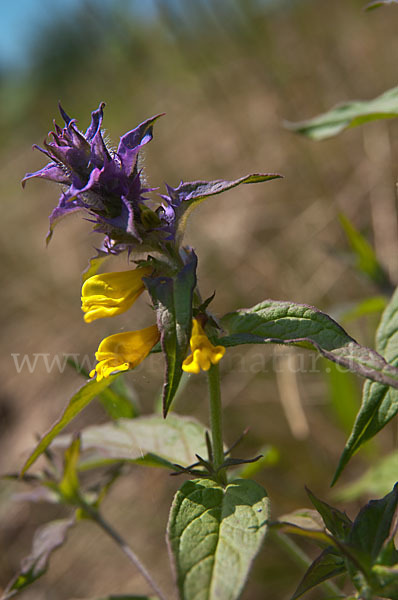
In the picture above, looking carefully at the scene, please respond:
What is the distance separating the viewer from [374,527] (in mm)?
819

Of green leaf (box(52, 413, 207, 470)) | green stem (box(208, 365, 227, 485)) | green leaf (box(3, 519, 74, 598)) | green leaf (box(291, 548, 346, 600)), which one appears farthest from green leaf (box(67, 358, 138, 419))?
green leaf (box(291, 548, 346, 600))

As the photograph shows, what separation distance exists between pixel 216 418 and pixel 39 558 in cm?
60

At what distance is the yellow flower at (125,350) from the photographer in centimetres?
87

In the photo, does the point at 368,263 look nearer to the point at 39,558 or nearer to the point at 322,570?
the point at 322,570

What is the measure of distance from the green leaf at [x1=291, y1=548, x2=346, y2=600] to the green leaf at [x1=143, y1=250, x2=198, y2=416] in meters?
0.35

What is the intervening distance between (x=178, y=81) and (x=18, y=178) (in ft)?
6.87

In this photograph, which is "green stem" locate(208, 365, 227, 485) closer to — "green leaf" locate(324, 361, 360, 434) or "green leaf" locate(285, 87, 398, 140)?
"green leaf" locate(285, 87, 398, 140)

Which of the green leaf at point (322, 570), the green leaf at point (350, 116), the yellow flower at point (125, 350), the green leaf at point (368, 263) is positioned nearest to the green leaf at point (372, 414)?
the green leaf at point (322, 570)

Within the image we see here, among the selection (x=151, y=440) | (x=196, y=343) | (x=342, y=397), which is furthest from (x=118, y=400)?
(x=342, y=397)

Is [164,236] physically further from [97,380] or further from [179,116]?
[179,116]

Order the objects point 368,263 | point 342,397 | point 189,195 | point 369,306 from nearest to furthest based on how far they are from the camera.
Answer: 1. point 189,195
2. point 369,306
3. point 368,263
4. point 342,397

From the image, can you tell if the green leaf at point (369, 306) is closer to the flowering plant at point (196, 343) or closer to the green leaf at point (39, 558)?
the flowering plant at point (196, 343)

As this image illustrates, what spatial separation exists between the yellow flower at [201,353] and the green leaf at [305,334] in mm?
29

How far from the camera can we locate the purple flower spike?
32.3 inches
